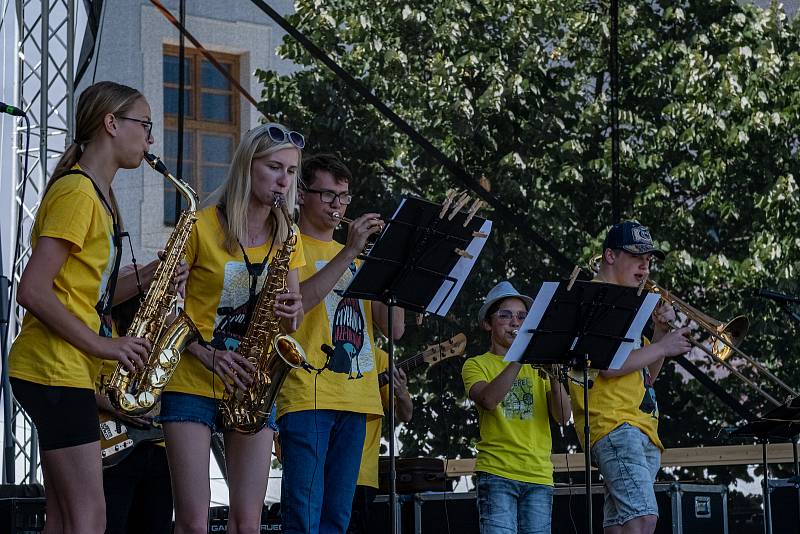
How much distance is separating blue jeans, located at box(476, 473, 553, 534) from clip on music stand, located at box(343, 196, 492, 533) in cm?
103

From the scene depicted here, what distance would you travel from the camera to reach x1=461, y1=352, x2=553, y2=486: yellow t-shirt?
5398 millimetres

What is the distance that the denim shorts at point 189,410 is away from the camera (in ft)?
12.4

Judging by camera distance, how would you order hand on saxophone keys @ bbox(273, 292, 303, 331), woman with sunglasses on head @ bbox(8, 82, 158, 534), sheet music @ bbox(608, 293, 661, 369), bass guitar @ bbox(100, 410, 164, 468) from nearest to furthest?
woman with sunglasses on head @ bbox(8, 82, 158, 534), hand on saxophone keys @ bbox(273, 292, 303, 331), bass guitar @ bbox(100, 410, 164, 468), sheet music @ bbox(608, 293, 661, 369)

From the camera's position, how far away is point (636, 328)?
5.04 m

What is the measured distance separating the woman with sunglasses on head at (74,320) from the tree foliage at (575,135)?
5.85m

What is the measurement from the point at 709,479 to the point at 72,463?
24.6 feet

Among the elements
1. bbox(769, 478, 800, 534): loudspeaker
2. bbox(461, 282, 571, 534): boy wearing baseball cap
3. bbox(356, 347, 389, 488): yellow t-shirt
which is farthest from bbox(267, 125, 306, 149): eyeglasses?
bbox(769, 478, 800, 534): loudspeaker

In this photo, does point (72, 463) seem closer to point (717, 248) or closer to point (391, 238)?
point (391, 238)

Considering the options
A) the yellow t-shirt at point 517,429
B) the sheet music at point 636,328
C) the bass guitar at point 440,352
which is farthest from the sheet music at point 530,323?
the bass guitar at point 440,352

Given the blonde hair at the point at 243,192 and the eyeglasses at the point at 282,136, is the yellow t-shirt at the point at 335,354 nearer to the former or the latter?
the blonde hair at the point at 243,192

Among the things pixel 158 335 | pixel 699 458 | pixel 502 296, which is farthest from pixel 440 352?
pixel 158 335

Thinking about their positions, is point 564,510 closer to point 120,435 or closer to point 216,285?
point 120,435

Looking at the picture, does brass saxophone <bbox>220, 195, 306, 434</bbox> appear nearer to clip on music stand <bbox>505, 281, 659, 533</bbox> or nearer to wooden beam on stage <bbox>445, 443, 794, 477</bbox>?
clip on music stand <bbox>505, 281, 659, 533</bbox>

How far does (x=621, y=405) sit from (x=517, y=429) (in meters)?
0.51
